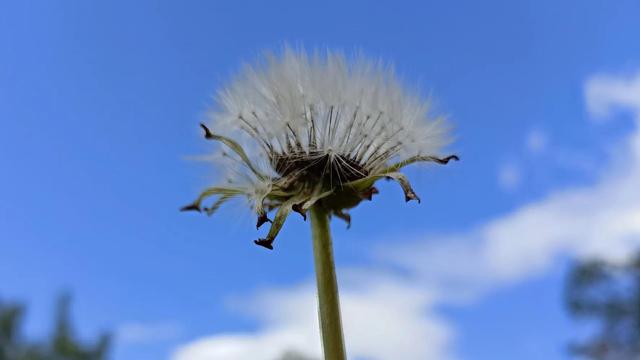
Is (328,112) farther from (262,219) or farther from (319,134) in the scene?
(262,219)

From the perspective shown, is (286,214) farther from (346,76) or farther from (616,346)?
(616,346)

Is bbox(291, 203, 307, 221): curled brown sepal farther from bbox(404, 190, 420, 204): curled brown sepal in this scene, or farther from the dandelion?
bbox(404, 190, 420, 204): curled brown sepal

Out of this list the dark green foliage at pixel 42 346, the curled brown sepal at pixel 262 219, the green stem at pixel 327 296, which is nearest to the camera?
the green stem at pixel 327 296

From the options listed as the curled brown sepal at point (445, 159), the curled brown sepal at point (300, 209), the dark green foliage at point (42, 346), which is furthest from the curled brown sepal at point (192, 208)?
the dark green foliage at point (42, 346)

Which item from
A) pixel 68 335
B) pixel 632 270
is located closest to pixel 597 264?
pixel 632 270

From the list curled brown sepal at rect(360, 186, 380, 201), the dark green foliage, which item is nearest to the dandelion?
curled brown sepal at rect(360, 186, 380, 201)

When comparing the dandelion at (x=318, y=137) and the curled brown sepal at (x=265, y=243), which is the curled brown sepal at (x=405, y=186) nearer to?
the dandelion at (x=318, y=137)

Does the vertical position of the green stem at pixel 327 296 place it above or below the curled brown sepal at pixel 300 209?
below
